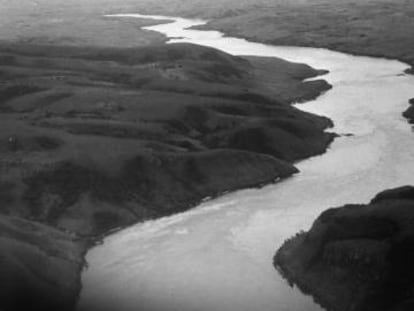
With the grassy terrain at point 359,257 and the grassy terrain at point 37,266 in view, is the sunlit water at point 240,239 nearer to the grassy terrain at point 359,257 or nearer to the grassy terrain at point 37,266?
the grassy terrain at point 37,266

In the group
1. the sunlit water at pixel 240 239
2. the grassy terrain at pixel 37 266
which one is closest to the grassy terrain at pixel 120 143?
the grassy terrain at pixel 37 266

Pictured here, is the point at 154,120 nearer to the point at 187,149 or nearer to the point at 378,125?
the point at 187,149

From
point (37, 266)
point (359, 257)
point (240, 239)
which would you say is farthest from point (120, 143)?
point (359, 257)

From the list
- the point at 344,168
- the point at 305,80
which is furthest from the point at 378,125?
the point at 305,80

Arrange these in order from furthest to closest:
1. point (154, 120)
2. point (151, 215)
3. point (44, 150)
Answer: point (154, 120)
point (44, 150)
point (151, 215)

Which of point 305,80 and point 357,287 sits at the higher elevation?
point 357,287

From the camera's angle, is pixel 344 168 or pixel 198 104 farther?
pixel 198 104
